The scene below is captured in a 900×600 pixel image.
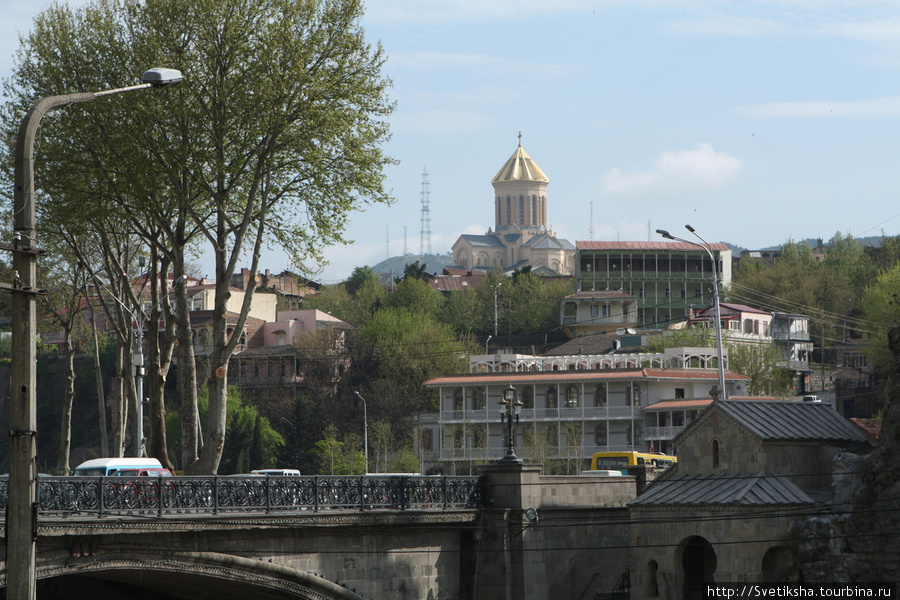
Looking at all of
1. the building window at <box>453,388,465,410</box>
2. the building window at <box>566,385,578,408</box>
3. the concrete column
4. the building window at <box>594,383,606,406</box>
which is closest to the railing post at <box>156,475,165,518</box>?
the concrete column

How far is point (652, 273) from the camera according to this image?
107375 millimetres

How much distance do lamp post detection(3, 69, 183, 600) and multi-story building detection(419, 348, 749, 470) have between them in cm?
5566

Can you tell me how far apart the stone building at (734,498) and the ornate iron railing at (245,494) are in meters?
4.85

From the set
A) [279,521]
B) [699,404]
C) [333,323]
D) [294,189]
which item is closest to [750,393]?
[699,404]

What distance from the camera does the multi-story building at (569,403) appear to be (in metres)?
69.6

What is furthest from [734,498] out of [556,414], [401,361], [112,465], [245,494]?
[401,361]

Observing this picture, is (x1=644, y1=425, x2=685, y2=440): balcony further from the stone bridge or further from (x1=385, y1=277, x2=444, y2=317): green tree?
(x1=385, y1=277, x2=444, y2=317): green tree

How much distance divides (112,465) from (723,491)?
16.5 metres

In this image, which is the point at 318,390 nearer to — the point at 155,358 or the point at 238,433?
the point at 238,433

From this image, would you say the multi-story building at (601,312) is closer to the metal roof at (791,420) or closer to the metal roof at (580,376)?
the metal roof at (580,376)

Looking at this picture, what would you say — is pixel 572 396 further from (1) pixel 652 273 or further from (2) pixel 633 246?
(2) pixel 633 246

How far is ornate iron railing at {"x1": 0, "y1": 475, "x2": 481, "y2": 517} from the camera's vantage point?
23.3 metres

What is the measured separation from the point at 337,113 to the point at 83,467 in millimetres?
12447

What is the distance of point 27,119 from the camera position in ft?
39.5
